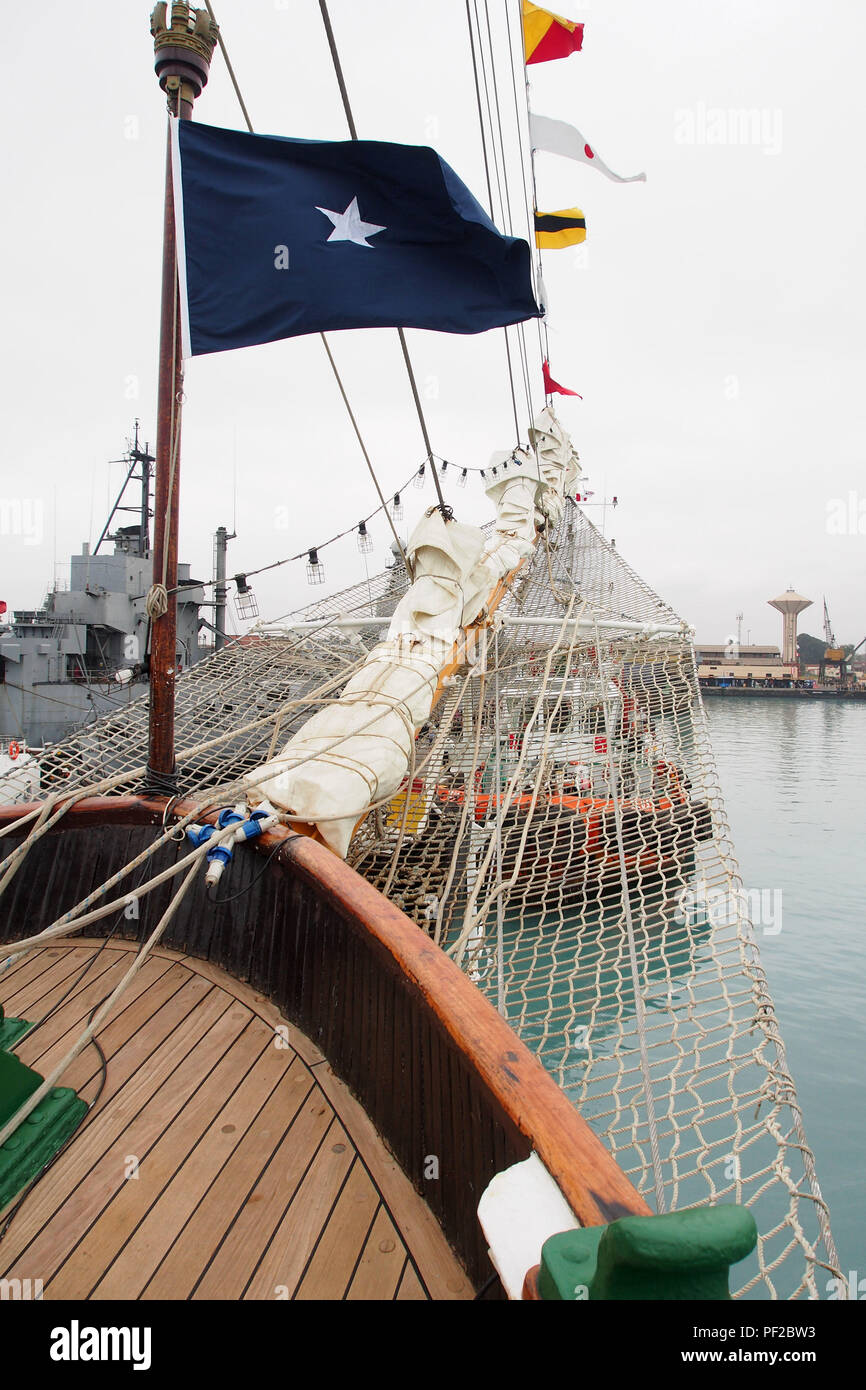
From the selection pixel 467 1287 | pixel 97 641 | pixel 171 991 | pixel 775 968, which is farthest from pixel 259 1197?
pixel 97 641

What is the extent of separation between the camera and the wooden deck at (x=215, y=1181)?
1.34 metres

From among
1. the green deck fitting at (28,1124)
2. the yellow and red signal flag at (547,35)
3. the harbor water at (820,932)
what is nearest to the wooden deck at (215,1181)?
the green deck fitting at (28,1124)

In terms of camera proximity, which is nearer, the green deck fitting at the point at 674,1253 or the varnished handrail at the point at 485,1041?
the green deck fitting at the point at 674,1253

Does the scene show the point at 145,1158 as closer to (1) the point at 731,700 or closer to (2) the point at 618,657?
(2) the point at 618,657

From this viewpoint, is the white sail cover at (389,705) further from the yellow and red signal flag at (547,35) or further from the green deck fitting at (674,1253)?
the yellow and red signal flag at (547,35)

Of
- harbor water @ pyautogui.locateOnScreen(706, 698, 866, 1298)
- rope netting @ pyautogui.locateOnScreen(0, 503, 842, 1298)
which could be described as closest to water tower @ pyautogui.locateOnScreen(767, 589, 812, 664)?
harbor water @ pyautogui.locateOnScreen(706, 698, 866, 1298)

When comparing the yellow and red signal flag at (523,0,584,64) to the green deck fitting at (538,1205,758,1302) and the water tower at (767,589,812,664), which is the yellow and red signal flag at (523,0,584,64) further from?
the water tower at (767,589,812,664)

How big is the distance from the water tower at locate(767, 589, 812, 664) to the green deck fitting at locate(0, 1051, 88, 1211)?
2951 inches

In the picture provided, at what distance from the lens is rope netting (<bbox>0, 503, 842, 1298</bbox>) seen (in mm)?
2863

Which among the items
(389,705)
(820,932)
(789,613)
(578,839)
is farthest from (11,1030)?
(789,613)

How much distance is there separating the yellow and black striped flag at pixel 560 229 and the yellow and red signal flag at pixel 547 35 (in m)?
1.39

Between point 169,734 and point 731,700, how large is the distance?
5804cm

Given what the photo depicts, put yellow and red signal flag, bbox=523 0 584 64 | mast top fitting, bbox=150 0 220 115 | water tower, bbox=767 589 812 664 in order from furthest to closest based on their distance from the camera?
water tower, bbox=767 589 812 664
yellow and red signal flag, bbox=523 0 584 64
mast top fitting, bbox=150 0 220 115
